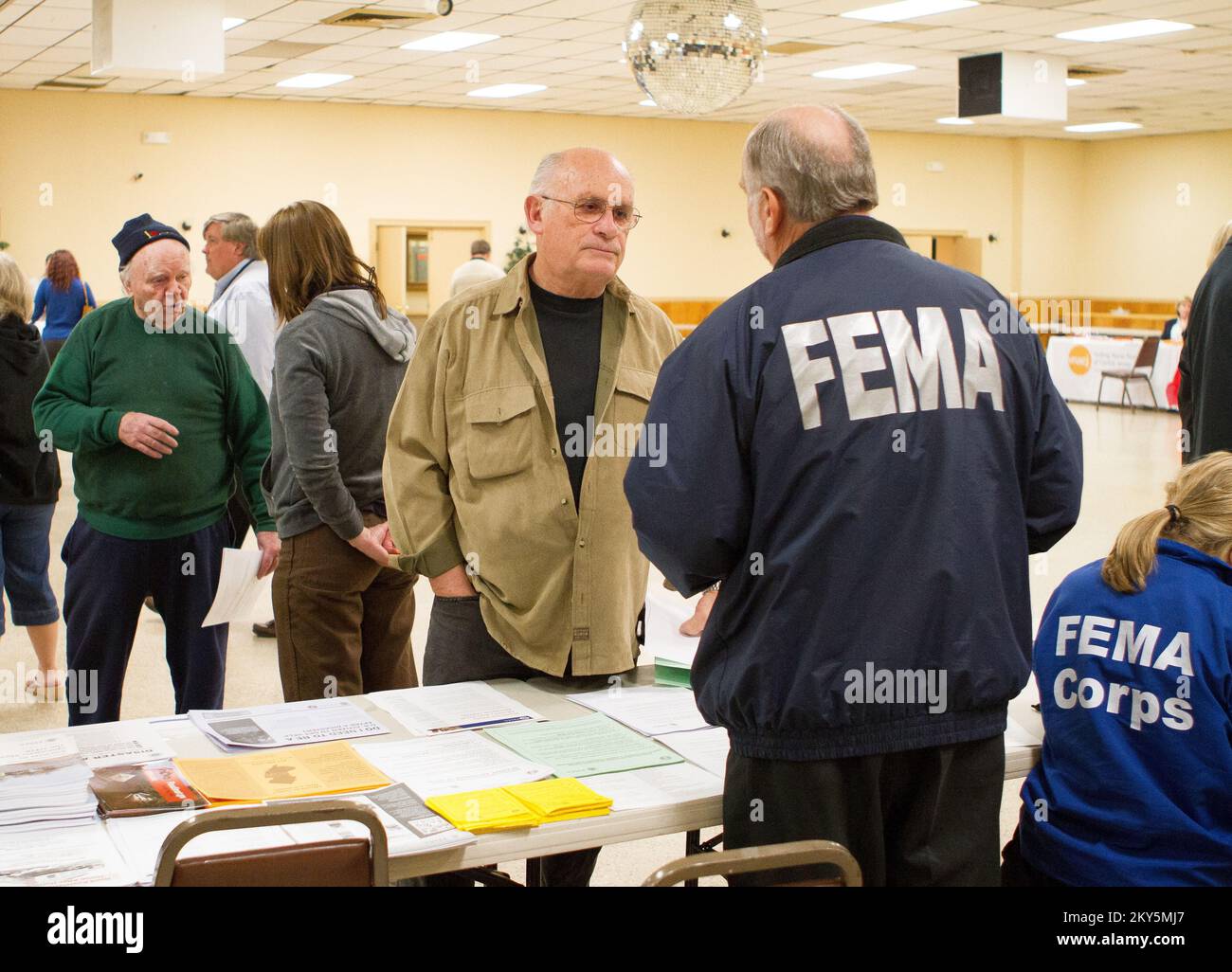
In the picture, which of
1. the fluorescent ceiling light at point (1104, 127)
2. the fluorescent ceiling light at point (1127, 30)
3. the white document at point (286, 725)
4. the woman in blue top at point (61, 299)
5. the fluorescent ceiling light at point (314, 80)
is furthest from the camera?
the fluorescent ceiling light at point (1104, 127)

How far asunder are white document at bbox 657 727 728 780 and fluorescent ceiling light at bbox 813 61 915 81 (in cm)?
1101

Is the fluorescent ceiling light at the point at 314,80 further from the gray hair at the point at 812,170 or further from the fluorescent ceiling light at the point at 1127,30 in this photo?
the gray hair at the point at 812,170

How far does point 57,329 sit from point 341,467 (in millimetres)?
7983

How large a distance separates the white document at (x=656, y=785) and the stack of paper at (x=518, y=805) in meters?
0.04

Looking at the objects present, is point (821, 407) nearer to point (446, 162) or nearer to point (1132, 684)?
point (1132, 684)

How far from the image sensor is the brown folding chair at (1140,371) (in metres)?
13.8

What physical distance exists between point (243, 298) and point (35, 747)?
3.27 m

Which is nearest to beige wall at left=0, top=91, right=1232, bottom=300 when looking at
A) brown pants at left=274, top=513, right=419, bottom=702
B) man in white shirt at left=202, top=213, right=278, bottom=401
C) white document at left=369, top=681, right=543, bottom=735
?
man in white shirt at left=202, top=213, right=278, bottom=401

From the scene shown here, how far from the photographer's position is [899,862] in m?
1.84

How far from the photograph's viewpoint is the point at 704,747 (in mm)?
2168

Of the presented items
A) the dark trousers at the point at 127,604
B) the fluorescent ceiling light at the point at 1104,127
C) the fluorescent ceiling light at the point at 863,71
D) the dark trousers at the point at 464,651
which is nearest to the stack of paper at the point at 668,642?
the dark trousers at the point at 464,651

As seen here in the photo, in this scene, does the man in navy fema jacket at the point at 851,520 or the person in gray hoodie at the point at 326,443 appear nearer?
the man in navy fema jacket at the point at 851,520
